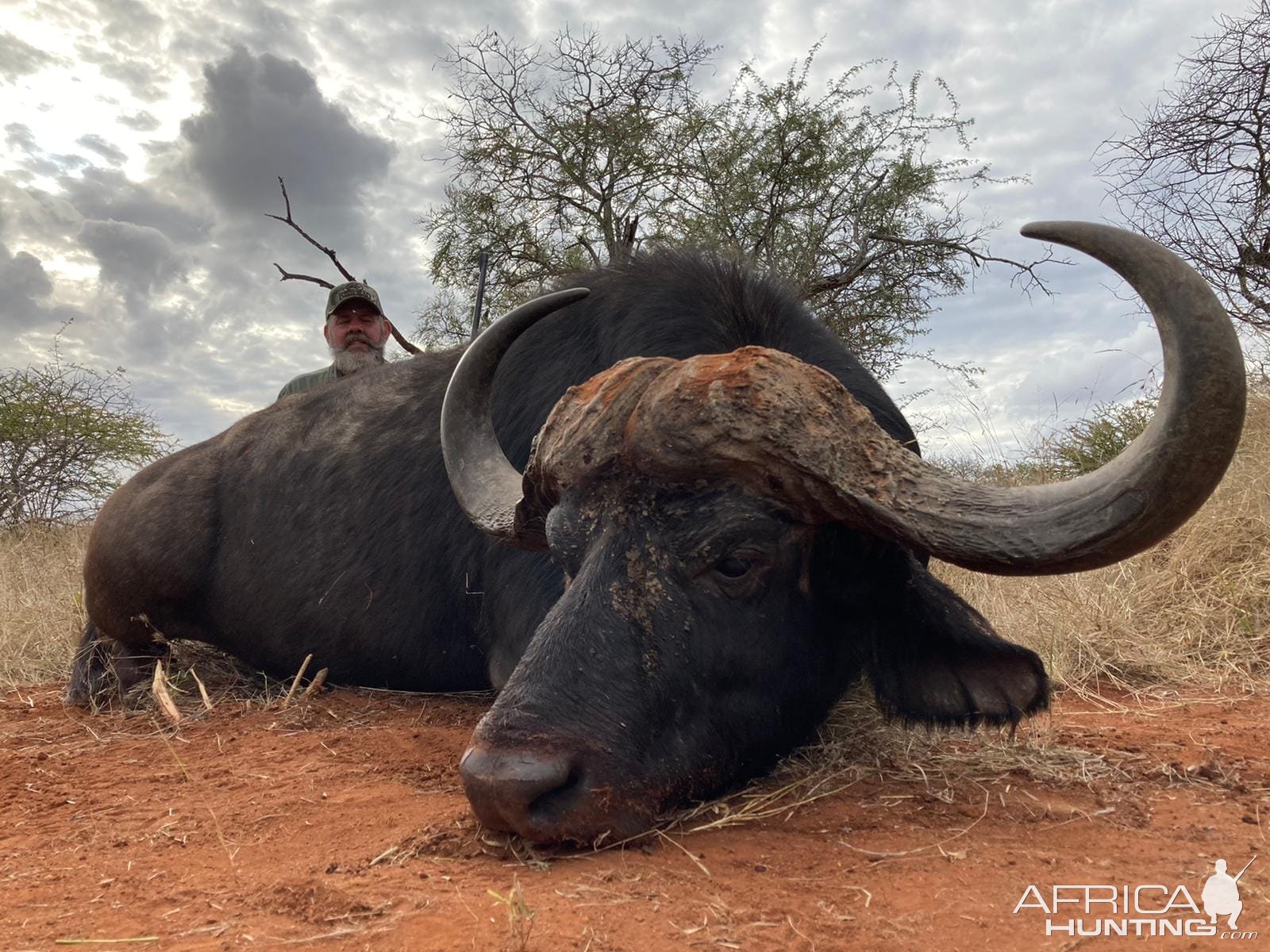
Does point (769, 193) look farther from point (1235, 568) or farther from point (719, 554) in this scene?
point (719, 554)

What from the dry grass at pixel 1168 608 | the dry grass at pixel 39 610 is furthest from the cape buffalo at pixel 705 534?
the dry grass at pixel 39 610

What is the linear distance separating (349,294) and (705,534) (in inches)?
313

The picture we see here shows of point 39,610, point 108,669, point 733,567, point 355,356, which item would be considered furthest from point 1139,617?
point 39,610

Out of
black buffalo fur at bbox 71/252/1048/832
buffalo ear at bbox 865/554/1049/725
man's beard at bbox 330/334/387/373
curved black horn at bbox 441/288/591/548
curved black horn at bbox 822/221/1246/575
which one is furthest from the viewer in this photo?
man's beard at bbox 330/334/387/373

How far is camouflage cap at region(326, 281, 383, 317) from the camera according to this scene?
30.9 ft

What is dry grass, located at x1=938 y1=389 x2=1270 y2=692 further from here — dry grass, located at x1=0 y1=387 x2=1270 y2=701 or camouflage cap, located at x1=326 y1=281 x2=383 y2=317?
camouflage cap, located at x1=326 y1=281 x2=383 y2=317

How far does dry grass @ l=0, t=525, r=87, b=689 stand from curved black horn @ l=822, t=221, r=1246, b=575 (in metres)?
5.80

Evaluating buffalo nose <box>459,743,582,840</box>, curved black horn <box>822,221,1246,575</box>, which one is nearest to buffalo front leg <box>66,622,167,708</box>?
buffalo nose <box>459,743,582,840</box>

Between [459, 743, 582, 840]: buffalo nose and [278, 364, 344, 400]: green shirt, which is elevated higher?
[278, 364, 344, 400]: green shirt

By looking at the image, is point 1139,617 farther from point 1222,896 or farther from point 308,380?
point 308,380

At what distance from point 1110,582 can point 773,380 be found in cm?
483

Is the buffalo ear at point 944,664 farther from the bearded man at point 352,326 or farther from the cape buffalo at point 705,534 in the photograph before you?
the bearded man at point 352,326

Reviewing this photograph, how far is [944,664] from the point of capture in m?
2.92

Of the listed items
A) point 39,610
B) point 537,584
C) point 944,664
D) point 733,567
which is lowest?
Answer: point 39,610
